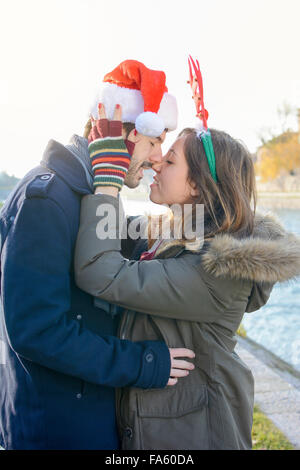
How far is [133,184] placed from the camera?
1.98 meters

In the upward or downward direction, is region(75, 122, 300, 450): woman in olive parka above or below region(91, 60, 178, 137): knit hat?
below

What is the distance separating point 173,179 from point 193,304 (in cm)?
68

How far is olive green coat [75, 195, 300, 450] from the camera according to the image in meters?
1.58

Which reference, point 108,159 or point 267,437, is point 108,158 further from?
point 267,437

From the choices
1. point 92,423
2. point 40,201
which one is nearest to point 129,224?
point 40,201

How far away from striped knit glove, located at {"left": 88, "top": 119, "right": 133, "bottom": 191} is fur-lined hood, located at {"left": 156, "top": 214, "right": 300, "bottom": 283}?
0.42 meters

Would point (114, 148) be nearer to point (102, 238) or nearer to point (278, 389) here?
point (102, 238)

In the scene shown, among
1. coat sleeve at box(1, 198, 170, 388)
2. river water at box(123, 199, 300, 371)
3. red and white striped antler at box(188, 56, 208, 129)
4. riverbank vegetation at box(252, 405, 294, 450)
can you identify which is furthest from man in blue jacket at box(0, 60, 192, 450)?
river water at box(123, 199, 300, 371)

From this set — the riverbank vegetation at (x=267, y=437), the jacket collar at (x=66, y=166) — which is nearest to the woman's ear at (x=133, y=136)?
the jacket collar at (x=66, y=166)

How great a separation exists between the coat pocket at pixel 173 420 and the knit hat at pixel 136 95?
116 centimetres

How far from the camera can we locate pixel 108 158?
1649 mm

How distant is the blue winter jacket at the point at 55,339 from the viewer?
1.43 m

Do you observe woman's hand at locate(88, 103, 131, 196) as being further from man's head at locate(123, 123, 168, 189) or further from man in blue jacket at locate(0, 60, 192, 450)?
man's head at locate(123, 123, 168, 189)

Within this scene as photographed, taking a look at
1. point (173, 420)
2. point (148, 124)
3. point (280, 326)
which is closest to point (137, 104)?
point (148, 124)
